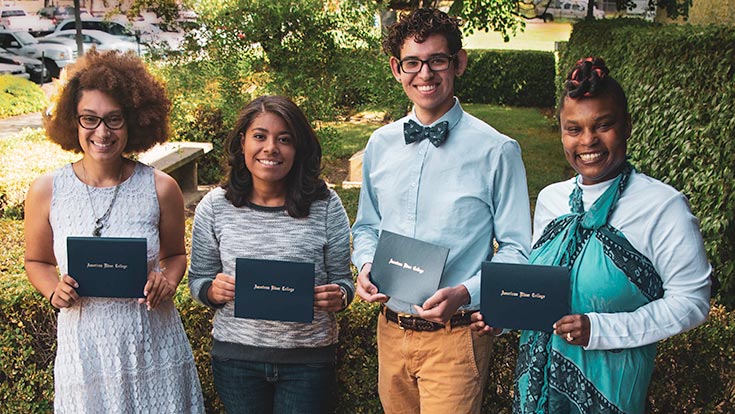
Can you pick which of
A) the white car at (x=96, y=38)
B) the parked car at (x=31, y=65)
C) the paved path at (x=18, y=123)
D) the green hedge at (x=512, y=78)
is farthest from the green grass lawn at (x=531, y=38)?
the paved path at (x=18, y=123)

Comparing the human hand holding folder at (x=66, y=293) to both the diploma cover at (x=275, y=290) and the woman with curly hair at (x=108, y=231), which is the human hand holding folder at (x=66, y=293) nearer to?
the woman with curly hair at (x=108, y=231)

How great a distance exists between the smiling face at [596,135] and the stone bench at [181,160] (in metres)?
5.93

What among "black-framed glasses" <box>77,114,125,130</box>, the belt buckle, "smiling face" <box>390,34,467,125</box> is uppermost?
"smiling face" <box>390,34,467,125</box>

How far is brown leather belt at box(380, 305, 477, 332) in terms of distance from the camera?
2.50m

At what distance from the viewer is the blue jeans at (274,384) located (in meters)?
2.67

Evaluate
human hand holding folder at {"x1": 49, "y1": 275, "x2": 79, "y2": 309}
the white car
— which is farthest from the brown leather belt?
the white car

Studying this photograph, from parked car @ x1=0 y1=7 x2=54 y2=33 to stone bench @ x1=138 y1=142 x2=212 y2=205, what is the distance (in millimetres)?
20302

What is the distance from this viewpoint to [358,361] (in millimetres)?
3389

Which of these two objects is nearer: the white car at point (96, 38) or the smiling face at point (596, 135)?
the smiling face at point (596, 135)

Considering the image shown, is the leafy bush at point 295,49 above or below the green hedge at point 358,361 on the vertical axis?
above

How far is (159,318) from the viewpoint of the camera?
278 centimetres

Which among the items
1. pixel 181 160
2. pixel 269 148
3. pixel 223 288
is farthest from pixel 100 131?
pixel 181 160

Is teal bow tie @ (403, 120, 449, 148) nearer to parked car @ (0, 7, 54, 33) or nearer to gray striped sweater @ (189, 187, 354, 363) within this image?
gray striped sweater @ (189, 187, 354, 363)

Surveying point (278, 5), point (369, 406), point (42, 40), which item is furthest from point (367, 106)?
point (42, 40)
